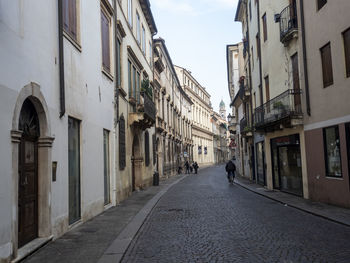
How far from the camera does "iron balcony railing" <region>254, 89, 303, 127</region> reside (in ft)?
50.9

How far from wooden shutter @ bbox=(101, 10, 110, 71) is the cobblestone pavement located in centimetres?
571

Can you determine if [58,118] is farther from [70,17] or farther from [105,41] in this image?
[105,41]

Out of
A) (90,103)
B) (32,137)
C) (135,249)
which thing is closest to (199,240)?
(135,249)

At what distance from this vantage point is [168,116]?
37.4 metres

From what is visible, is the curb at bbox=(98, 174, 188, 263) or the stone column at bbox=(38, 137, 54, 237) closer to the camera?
the curb at bbox=(98, 174, 188, 263)

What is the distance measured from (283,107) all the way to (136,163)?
8.61 meters

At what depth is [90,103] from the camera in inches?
450

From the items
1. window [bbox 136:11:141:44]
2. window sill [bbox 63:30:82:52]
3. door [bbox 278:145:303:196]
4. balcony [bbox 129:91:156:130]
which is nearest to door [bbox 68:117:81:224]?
window sill [bbox 63:30:82:52]

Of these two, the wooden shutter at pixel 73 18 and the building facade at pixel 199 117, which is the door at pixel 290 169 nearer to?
the wooden shutter at pixel 73 18

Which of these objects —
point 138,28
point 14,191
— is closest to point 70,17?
point 14,191

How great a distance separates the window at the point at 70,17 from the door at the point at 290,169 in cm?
1065

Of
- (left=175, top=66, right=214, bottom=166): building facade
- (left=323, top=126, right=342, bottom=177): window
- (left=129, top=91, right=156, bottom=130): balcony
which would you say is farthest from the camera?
(left=175, top=66, right=214, bottom=166): building facade

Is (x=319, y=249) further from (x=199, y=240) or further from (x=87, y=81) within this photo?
(x=87, y=81)

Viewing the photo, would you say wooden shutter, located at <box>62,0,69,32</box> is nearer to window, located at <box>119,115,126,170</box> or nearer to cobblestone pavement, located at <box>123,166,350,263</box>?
cobblestone pavement, located at <box>123,166,350,263</box>
